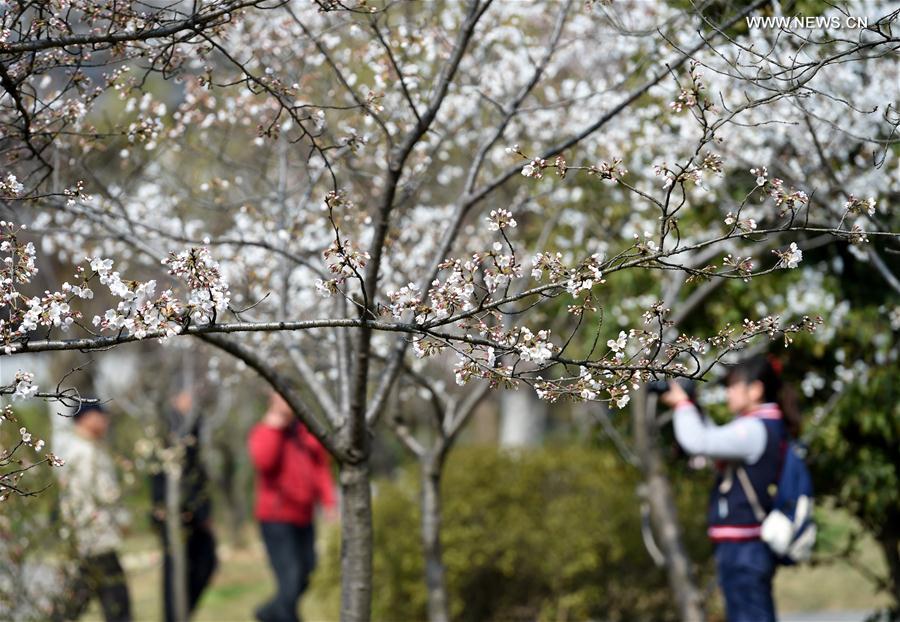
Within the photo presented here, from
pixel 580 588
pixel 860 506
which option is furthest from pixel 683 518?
pixel 860 506

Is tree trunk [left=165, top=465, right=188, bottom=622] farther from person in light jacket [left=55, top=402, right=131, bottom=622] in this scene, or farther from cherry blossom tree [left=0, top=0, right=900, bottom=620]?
cherry blossom tree [left=0, top=0, right=900, bottom=620]

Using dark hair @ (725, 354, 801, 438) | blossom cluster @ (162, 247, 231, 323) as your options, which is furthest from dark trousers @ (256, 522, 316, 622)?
blossom cluster @ (162, 247, 231, 323)

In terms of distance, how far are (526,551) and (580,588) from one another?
21.4 inches

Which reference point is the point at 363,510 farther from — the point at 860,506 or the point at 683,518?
the point at 683,518

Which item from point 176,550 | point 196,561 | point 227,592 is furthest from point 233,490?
point 176,550

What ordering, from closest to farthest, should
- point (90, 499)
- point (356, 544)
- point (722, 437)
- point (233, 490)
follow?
point (356, 544) → point (722, 437) → point (90, 499) → point (233, 490)

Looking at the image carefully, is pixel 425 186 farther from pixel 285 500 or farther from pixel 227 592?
pixel 227 592

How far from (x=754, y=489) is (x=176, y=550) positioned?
4704mm

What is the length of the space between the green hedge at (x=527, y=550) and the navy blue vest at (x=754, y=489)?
2.51m

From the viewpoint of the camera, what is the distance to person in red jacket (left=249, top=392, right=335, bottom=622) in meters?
7.58

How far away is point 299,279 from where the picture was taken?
244 inches

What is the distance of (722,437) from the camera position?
5.14m

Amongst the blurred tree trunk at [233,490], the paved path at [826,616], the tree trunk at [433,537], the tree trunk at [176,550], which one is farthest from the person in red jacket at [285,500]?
the blurred tree trunk at [233,490]

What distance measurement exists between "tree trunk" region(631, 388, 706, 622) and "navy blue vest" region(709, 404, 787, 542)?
80cm
